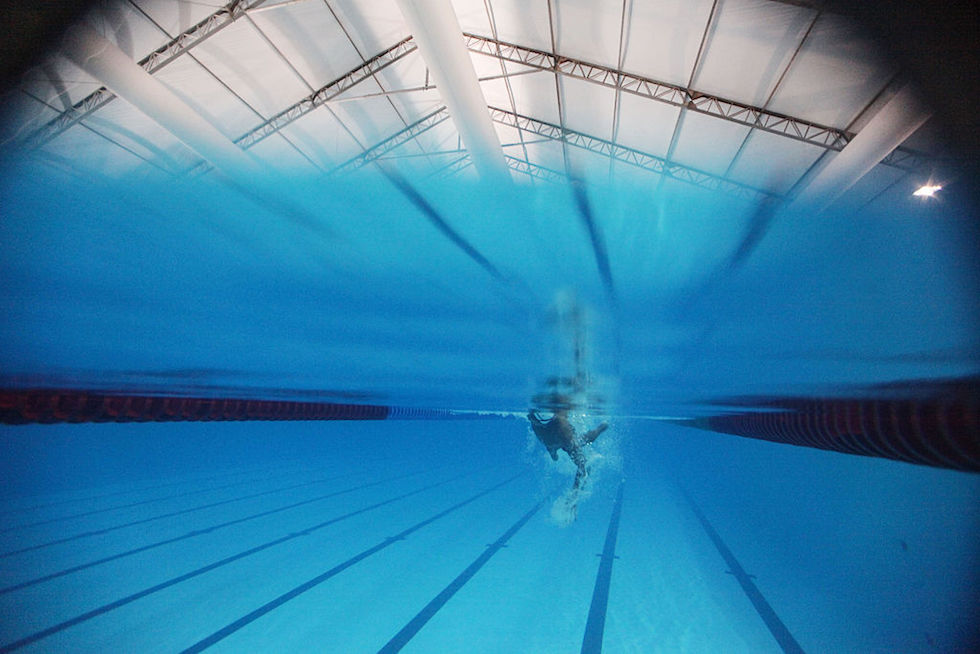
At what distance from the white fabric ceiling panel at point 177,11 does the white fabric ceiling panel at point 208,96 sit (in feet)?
1.76

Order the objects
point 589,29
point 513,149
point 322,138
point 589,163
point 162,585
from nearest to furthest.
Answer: point 162,585 → point 589,29 → point 322,138 → point 589,163 → point 513,149

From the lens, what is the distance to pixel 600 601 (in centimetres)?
322

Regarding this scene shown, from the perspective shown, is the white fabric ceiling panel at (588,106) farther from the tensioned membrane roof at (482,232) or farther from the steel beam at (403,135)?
the steel beam at (403,135)

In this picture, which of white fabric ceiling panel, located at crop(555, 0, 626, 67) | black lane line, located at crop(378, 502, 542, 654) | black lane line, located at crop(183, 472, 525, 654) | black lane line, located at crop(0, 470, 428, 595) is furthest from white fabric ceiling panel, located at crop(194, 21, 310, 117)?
black lane line, located at crop(378, 502, 542, 654)

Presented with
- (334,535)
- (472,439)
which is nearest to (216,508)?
(334,535)

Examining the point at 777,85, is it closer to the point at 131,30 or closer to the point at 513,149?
the point at 513,149

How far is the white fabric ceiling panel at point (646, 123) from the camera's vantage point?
666 cm

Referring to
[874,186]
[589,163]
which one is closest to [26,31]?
[874,186]

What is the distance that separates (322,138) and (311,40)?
235 centimetres

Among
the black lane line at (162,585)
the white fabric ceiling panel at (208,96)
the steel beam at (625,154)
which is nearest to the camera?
the black lane line at (162,585)

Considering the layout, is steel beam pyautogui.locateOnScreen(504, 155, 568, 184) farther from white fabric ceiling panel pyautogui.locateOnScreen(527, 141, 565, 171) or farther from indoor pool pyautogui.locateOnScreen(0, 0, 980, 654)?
indoor pool pyautogui.locateOnScreen(0, 0, 980, 654)

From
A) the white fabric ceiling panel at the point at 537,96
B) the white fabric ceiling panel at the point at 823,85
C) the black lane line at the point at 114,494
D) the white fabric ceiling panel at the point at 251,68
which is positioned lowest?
the black lane line at the point at 114,494

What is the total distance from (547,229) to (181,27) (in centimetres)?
654

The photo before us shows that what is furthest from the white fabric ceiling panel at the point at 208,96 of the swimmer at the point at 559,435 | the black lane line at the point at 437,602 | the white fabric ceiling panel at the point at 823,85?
the white fabric ceiling panel at the point at 823,85
